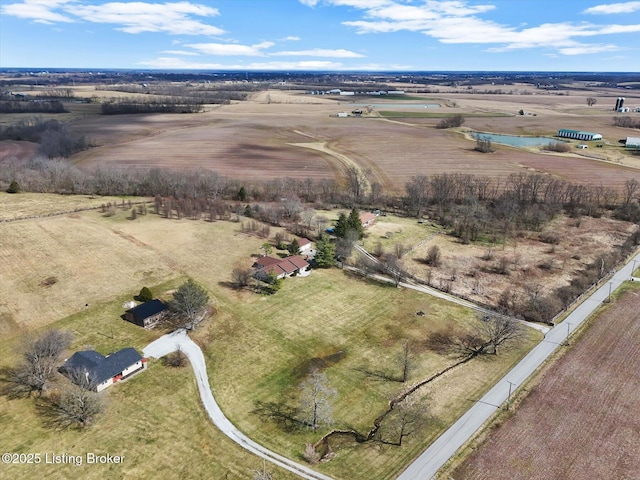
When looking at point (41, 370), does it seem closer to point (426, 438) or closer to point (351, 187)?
point (426, 438)

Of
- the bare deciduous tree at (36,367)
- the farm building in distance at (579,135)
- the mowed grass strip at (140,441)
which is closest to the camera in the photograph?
the mowed grass strip at (140,441)

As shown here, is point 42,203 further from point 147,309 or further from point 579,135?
point 579,135

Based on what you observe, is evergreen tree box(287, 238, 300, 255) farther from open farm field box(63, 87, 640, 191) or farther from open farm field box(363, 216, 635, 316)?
open farm field box(63, 87, 640, 191)

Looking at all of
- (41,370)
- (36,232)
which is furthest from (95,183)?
(41,370)

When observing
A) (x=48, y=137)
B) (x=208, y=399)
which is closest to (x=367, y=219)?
(x=208, y=399)

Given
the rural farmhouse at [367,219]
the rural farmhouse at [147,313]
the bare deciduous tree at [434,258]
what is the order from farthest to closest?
the rural farmhouse at [367,219] → the bare deciduous tree at [434,258] → the rural farmhouse at [147,313]

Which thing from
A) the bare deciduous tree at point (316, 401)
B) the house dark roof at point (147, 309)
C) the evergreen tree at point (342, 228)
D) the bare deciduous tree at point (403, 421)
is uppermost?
the evergreen tree at point (342, 228)

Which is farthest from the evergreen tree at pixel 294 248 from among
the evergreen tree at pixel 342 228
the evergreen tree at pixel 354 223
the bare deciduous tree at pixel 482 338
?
the bare deciduous tree at pixel 482 338

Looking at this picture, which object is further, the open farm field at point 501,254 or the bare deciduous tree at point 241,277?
the open farm field at point 501,254

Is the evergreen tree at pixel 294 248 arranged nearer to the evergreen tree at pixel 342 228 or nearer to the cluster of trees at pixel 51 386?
the evergreen tree at pixel 342 228
